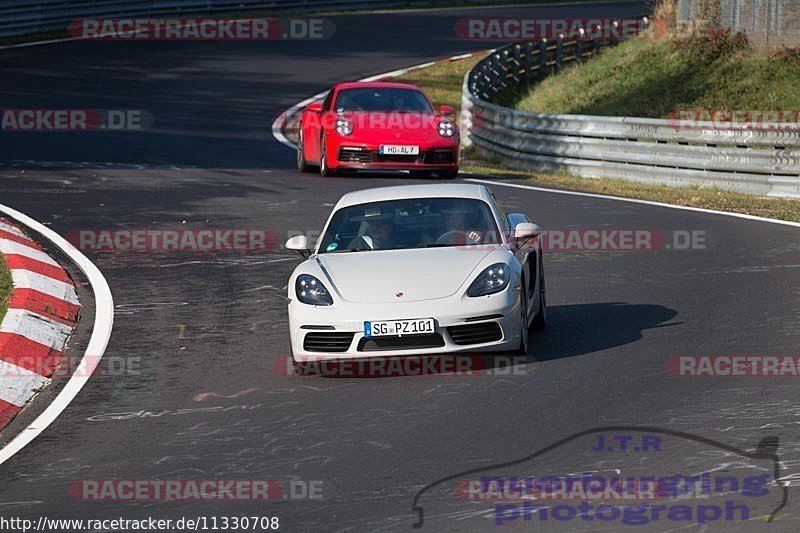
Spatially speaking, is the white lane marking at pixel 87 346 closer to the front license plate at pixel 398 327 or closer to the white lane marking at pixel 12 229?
the white lane marking at pixel 12 229

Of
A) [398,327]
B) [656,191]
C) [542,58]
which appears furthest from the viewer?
[542,58]

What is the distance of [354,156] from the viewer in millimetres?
21391

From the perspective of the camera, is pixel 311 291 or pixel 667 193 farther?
pixel 667 193

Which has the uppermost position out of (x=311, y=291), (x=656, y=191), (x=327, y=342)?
(x=311, y=291)

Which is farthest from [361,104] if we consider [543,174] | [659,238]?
[659,238]

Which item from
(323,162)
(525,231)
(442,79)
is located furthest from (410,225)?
(442,79)

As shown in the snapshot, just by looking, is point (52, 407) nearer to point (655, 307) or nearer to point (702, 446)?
point (702, 446)

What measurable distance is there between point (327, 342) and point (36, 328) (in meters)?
2.64

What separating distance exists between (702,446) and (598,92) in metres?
24.2

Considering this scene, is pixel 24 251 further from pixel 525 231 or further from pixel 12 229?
pixel 525 231

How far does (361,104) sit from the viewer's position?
73.4 ft

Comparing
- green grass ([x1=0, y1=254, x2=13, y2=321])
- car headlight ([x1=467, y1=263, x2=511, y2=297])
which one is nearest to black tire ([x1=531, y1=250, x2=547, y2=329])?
car headlight ([x1=467, y1=263, x2=511, y2=297])

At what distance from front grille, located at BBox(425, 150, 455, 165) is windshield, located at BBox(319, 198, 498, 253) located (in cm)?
1024

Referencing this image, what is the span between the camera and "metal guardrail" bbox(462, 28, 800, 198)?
19.6 meters
